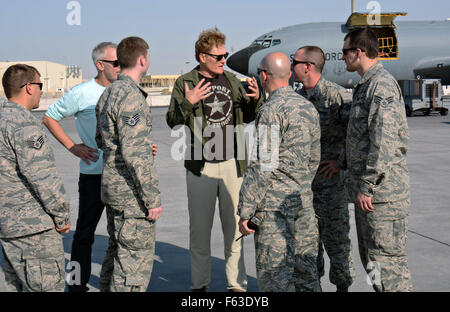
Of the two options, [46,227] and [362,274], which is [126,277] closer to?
[46,227]

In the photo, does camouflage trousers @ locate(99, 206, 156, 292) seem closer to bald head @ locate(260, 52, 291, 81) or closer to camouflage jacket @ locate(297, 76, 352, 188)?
bald head @ locate(260, 52, 291, 81)

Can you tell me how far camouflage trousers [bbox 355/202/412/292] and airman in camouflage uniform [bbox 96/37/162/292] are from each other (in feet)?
5.32

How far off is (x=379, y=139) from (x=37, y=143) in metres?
2.42

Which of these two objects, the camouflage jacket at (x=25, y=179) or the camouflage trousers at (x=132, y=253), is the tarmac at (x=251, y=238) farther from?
the camouflage jacket at (x=25, y=179)

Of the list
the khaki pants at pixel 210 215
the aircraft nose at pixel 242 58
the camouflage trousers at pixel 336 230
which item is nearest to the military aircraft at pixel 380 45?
the aircraft nose at pixel 242 58

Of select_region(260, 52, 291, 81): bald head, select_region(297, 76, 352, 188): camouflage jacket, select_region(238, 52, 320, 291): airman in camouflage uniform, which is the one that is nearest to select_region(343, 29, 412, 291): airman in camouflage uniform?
select_region(238, 52, 320, 291): airman in camouflage uniform

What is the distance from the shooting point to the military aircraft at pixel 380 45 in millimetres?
22984

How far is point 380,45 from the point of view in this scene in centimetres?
2308

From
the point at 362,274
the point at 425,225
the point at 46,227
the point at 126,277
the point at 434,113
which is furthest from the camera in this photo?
the point at 434,113

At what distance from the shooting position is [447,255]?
5.18 meters

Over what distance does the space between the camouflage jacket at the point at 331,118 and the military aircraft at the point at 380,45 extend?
19.1 metres
